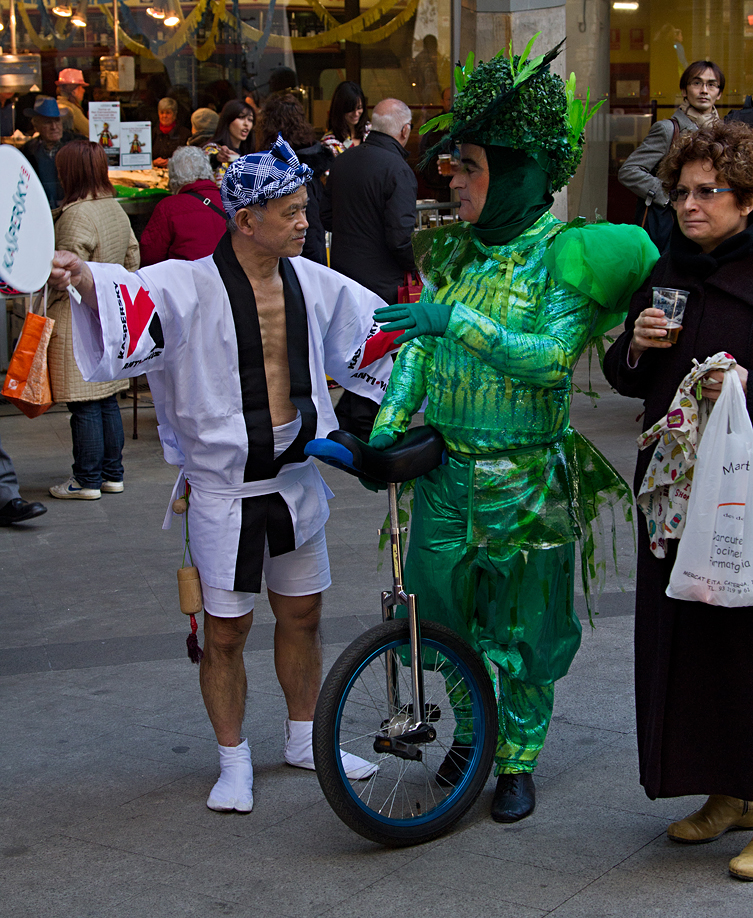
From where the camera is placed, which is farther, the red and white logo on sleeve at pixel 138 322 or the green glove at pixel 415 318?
the red and white logo on sleeve at pixel 138 322

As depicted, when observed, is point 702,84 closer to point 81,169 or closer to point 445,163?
point 81,169

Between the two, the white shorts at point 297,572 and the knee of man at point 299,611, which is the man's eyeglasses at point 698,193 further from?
the knee of man at point 299,611

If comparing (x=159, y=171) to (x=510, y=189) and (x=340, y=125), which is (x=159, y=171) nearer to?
(x=340, y=125)

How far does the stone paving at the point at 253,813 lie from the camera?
2.94 meters

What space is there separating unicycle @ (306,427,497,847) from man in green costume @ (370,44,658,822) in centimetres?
8

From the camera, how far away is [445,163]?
3625 millimetres

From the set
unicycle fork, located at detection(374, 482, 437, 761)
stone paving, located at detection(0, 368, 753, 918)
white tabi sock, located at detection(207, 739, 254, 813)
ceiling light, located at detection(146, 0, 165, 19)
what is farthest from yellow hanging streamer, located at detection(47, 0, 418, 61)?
unicycle fork, located at detection(374, 482, 437, 761)

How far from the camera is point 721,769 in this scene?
118 inches

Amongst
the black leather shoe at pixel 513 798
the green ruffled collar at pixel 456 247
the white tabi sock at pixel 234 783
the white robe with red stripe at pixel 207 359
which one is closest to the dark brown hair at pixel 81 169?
the white robe with red stripe at pixel 207 359

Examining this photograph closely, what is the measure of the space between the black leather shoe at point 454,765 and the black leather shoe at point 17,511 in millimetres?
3310

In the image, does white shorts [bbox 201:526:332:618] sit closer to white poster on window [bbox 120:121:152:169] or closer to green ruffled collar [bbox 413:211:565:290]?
green ruffled collar [bbox 413:211:565:290]

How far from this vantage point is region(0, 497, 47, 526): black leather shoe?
608cm

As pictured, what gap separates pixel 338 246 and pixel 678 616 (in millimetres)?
4491

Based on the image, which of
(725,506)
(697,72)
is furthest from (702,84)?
(725,506)
